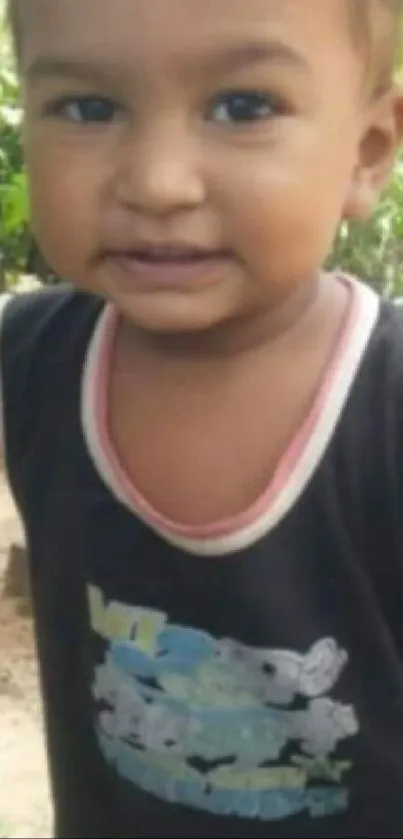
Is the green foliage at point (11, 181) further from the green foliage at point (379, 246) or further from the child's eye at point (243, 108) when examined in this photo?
the child's eye at point (243, 108)

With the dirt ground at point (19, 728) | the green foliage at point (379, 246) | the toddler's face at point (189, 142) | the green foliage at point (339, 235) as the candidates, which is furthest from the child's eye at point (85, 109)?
the green foliage at point (379, 246)

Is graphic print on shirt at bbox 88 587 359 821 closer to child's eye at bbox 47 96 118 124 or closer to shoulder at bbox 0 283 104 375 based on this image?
shoulder at bbox 0 283 104 375

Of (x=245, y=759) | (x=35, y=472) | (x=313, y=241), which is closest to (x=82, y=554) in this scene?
(x=35, y=472)

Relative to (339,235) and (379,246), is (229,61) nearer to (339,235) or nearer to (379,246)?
(339,235)

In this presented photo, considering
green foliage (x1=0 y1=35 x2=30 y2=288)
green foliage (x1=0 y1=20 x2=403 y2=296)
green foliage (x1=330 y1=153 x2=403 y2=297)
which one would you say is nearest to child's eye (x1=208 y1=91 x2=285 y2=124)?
green foliage (x1=0 y1=20 x2=403 y2=296)

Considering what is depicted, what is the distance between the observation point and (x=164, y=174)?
0.89 m

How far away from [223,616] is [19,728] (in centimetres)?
107

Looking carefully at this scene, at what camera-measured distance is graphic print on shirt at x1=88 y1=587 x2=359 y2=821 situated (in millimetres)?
1048

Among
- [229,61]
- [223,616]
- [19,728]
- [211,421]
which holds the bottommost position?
[19,728]

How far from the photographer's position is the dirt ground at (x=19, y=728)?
Answer: 181cm

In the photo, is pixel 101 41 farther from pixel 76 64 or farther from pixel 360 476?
pixel 360 476

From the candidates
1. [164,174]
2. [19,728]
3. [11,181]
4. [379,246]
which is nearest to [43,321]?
[164,174]

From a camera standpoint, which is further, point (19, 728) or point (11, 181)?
point (11, 181)

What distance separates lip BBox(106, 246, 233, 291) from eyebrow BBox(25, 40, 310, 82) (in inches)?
4.0
